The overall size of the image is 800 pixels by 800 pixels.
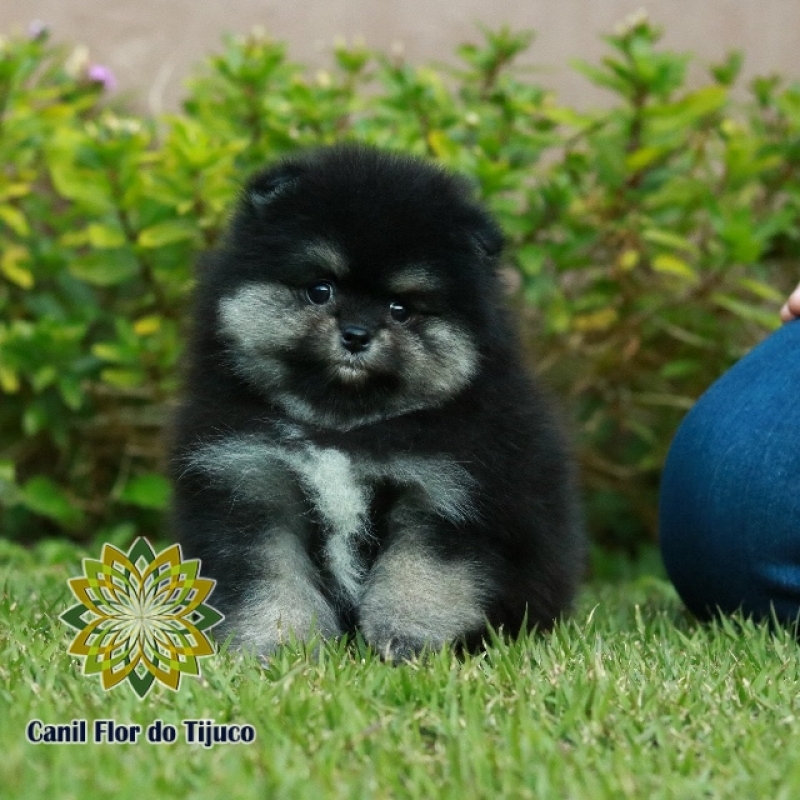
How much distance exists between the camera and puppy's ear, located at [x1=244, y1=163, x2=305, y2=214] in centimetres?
289

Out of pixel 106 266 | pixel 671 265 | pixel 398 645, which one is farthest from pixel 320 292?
pixel 671 265

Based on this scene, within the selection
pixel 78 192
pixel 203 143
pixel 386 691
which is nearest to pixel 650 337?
pixel 203 143

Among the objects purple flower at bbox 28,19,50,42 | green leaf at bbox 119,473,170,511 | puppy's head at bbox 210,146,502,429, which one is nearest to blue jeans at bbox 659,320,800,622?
puppy's head at bbox 210,146,502,429

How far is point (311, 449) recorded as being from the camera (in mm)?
2795

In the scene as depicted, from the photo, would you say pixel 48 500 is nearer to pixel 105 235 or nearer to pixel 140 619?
pixel 105 235

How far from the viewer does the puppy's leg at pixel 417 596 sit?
269 cm

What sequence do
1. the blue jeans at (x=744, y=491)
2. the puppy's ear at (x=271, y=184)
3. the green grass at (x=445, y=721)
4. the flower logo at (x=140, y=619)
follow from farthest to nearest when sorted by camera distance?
1. the blue jeans at (x=744, y=491)
2. the puppy's ear at (x=271, y=184)
3. the flower logo at (x=140, y=619)
4. the green grass at (x=445, y=721)

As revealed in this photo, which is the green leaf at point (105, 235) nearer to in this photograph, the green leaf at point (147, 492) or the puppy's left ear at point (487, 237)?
Result: the green leaf at point (147, 492)

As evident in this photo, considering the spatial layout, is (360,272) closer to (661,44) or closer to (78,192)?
(78,192)

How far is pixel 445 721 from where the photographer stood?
7.28 ft

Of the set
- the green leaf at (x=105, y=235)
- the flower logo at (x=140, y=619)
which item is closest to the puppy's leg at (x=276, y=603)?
the flower logo at (x=140, y=619)

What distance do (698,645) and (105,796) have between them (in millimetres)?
1706

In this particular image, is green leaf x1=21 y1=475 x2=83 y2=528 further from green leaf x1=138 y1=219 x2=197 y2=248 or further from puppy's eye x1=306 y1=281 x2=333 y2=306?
puppy's eye x1=306 y1=281 x2=333 y2=306

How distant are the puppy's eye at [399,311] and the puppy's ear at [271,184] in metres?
0.40
